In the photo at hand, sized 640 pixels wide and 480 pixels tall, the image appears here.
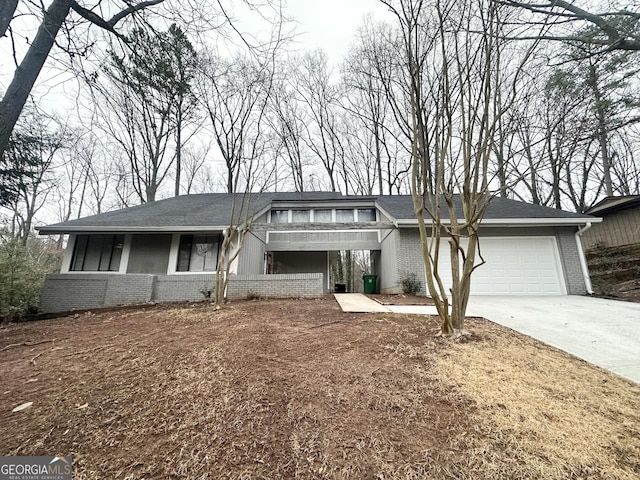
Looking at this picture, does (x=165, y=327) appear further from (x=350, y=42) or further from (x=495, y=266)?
(x=495, y=266)

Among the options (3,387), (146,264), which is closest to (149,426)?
(3,387)

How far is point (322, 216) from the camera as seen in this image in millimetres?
11820

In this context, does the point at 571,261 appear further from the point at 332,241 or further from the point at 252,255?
the point at 252,255

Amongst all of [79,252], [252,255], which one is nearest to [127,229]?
[79,252]

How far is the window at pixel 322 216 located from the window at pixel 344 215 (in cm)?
33

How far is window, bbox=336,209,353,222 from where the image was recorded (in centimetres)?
1180

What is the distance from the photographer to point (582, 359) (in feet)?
9.62

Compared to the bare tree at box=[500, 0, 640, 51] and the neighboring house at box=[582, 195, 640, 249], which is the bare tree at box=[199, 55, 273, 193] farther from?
the neighboring house at box=[582, 195, 640, 249]

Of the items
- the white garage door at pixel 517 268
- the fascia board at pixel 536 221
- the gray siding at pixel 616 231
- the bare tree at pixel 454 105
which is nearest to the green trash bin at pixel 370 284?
the white garage door at pixel 517 268

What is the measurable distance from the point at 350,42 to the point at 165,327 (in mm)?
7395

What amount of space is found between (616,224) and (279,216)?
50.2 feet

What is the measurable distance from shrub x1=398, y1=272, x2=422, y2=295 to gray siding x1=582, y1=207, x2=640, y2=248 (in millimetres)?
9898

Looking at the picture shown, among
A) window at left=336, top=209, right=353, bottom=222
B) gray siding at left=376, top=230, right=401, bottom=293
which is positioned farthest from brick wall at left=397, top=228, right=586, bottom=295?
window at left=336, top=209, right=353, bottom=222

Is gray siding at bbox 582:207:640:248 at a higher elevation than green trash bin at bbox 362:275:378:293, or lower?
higher
